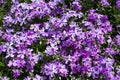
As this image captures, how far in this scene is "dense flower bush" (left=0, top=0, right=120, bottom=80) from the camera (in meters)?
5.23

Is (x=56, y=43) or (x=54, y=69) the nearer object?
(x=54, y=69)

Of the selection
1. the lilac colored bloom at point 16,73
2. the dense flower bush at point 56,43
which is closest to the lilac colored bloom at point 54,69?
the dense flower bush at point 56,43

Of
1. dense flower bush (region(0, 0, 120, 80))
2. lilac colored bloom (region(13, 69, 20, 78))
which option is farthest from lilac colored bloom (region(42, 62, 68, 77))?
lilac colored bloom (region(13, 69, 20, 78))

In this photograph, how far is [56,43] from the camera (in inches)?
212

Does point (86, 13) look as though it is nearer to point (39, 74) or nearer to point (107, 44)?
point (107, 44)

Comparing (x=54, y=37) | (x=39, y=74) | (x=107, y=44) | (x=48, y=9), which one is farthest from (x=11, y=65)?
(x=107, y=44)

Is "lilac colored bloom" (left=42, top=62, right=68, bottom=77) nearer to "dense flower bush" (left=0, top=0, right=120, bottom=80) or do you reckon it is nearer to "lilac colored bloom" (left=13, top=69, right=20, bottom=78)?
"dense flower bush" (left=0, top=0, right=120, bottom=80)

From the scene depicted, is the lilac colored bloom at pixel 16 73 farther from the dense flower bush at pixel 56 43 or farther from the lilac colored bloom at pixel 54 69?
the lilac colored bloom at pixel 54 69

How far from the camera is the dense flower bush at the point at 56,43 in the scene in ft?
17.1

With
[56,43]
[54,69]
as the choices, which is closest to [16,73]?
[54,69]

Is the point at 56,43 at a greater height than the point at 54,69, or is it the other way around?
the point at 56,43

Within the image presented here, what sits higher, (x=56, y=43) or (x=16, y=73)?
(x=56, y=43)

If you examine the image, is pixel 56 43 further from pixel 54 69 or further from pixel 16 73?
pixel 16 73

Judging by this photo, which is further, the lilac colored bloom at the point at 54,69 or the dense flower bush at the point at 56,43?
the dense flower bush at the point at 56,43
